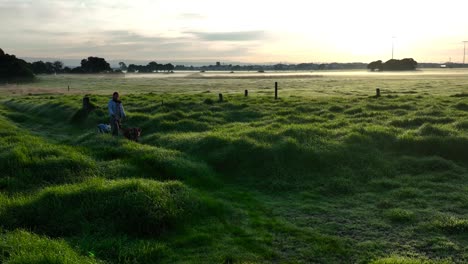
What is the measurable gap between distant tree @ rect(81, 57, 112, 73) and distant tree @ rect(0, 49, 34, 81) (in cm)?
7408

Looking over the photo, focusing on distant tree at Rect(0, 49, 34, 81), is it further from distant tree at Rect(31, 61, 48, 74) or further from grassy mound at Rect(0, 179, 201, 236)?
grassy mound at Rect(0, 179, 201, 236)

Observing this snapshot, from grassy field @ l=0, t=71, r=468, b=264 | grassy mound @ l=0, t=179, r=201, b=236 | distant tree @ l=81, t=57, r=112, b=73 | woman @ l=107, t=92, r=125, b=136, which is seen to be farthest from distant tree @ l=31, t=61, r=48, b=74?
grassy mound @ l=0, t=179, r=201, b=236

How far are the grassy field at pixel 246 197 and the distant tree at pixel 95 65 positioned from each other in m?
176

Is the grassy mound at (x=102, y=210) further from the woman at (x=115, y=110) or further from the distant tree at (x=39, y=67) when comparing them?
the distant tree at (x=39, y=67)

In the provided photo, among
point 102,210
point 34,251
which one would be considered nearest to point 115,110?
point 102,210

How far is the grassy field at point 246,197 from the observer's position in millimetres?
8336

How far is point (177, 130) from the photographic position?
2183 centimetres

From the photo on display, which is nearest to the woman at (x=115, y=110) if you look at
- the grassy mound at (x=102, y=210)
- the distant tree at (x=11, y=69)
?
the grassy mound at (x=102, y=210)

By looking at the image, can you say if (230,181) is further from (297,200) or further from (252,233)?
(252,233)

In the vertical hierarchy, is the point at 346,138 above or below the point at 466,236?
above

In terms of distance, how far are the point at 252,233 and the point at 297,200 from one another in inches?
116

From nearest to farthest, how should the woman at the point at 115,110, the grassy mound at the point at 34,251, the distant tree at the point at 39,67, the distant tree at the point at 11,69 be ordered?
1. the grassy mound at the point at 34,251
2. the woman at the point at 115,110
3. the distant tree at the point at 11,69
4. the distant tree at the point at 39,67

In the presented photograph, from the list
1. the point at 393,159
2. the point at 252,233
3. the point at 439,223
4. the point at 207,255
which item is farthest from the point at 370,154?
the point at 207,255

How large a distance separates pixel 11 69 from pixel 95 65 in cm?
7996
